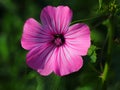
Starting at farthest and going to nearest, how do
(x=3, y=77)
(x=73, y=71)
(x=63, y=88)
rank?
(x=3, y=77), (x=63, y=88), (x=73, y=71)

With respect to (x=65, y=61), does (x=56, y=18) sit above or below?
above

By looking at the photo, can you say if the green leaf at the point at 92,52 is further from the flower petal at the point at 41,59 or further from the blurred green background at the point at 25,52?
the flower petal at the point at 41,59

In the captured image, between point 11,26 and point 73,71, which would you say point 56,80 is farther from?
point 11,26

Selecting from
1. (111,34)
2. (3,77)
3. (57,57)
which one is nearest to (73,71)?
(57,57)

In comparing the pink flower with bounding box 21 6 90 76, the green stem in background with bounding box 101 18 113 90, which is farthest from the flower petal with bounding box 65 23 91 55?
the green stem in background with bounding box 101 18 113 90

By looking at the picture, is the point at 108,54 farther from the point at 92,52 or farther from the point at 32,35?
the point at 32,35

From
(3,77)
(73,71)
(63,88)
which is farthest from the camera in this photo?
(3,77)

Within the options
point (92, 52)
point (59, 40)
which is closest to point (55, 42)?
point (59, 40)

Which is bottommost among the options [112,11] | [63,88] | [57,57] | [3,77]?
[3,77]
